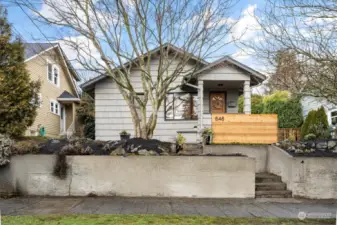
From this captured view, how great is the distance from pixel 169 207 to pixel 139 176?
61.0 inches

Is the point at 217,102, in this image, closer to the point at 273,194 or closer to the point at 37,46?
the point at 273,194

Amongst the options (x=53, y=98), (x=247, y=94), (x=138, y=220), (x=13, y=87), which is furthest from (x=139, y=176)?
(x=53, y=98)

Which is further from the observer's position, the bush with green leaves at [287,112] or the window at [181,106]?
the bush with green leaves at [287,112]

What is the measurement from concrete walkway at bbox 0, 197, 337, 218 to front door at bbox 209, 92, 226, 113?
7415 mm

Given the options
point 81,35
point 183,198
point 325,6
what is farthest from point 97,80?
point 325,6

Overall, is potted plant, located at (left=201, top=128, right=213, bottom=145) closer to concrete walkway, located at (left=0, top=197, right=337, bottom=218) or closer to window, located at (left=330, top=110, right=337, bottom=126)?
concrete walkway, located at (left=0, top=197, right=337, bottom=218)

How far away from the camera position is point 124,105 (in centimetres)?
1459

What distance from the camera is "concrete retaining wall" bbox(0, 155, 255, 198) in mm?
7922

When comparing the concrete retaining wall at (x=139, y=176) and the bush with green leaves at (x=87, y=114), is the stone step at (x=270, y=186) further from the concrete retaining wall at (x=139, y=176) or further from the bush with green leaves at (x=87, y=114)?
the bush with green leaves at (x=87, y=114)

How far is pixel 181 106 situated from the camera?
14773mm

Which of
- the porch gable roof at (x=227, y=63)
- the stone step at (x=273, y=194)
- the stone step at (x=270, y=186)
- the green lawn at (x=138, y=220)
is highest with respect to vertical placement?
the porch gable roof at (x=227, y=63)

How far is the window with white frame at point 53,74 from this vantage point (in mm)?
22094

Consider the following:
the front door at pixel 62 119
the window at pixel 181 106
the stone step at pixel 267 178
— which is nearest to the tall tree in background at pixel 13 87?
the window at pixel 181 106

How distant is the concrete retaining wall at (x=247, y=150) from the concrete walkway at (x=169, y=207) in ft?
8.89
